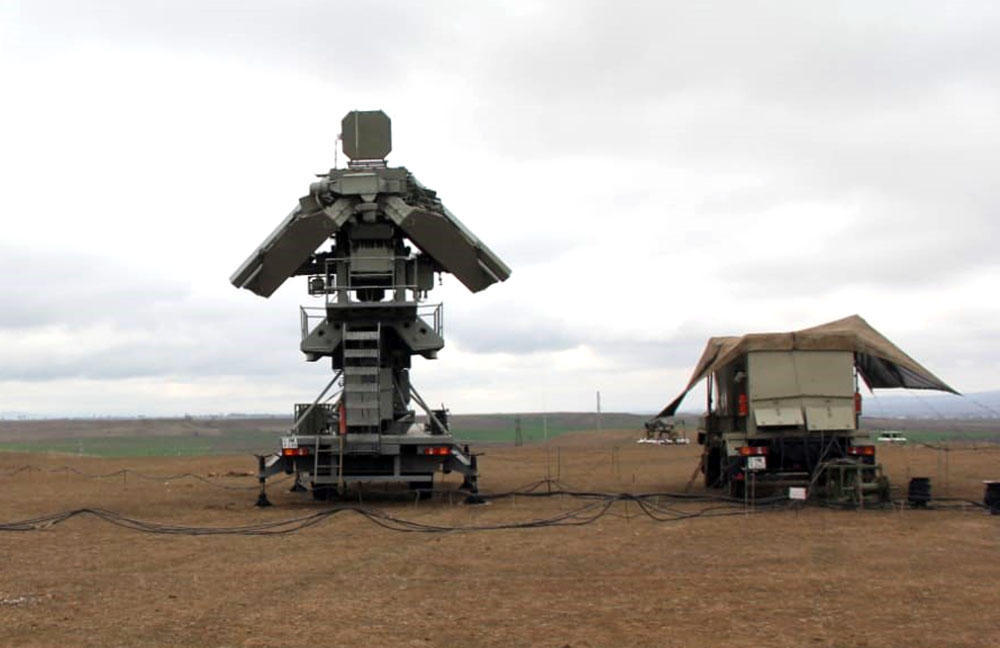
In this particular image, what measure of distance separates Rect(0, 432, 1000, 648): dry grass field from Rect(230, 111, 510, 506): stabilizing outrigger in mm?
1146

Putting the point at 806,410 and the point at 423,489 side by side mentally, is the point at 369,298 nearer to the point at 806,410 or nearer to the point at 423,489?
the point at 423,489

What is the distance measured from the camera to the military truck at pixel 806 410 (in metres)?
17.5

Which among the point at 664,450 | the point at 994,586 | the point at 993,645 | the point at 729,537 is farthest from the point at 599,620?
the point at 664,450

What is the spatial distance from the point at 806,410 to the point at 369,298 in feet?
29.1

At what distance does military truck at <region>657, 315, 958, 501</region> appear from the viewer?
17531 millimetres

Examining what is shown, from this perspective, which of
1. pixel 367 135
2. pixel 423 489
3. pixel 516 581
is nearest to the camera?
pixel 516 581

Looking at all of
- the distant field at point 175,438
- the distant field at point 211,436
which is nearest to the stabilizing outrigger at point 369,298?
the distant field at point 211,436

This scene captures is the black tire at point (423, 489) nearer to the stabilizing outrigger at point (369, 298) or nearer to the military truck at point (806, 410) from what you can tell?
the stabilizing outrigger at point (369, 298)

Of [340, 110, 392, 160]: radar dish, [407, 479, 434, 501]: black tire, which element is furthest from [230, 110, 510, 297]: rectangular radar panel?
[407, 479, 434, 501]: black tire

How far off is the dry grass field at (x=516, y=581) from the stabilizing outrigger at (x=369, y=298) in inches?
45.1

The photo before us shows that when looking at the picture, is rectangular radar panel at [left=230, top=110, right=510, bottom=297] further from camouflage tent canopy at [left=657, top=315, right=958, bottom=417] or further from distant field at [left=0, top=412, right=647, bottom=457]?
distant field at [left=0, top=412, right=647, bottom=457]

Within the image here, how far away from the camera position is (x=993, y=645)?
754cm

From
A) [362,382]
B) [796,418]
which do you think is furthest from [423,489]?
[796,418]

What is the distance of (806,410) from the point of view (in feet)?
58.3
